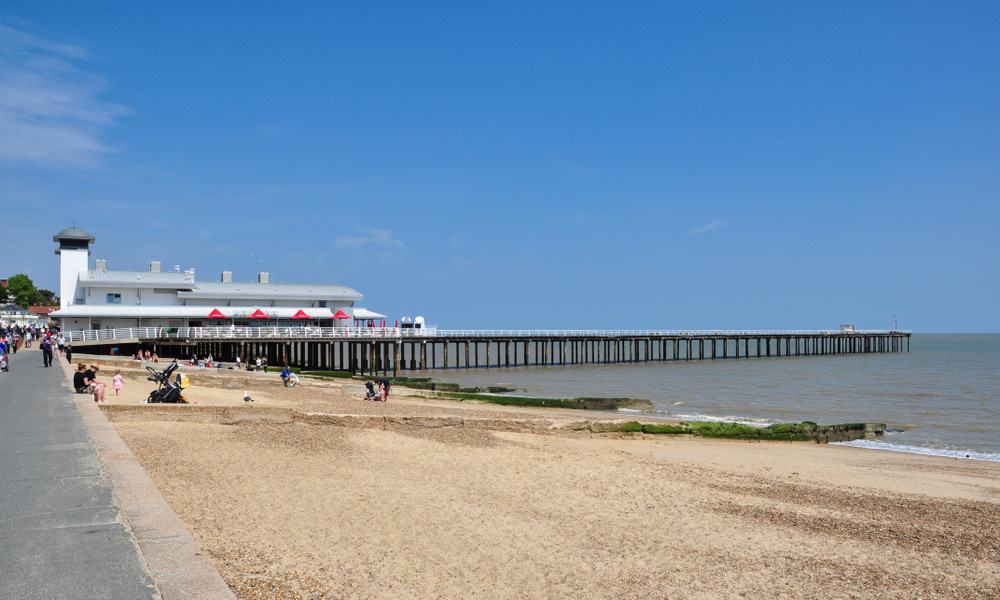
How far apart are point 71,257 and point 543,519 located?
50.5m

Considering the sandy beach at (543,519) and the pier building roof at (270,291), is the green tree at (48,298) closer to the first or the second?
the pier building roof at (270,291)

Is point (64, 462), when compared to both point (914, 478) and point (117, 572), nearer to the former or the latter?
point (117, 572)

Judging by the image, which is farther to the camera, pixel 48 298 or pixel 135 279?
pixel 48 298

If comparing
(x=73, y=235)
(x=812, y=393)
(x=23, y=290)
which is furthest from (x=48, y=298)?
(x=812, y=393)

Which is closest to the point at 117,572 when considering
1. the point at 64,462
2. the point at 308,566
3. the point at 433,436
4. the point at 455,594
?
the point at 308,566

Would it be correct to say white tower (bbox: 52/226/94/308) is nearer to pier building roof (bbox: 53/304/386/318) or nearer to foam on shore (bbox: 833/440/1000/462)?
pier building roof (bbox: 53/304/386/318)

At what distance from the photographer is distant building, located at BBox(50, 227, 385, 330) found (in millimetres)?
47344

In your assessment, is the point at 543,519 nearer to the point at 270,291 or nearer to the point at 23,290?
the point at 270,291

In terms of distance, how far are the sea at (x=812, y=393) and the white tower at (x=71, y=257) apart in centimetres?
Result: 2381

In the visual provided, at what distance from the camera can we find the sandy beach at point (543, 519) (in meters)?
6.72

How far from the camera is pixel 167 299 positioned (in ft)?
164

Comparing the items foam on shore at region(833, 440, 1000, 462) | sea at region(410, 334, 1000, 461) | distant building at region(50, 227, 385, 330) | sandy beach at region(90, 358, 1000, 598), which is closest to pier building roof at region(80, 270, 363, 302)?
distant building at region(50, 227, 385, 330)

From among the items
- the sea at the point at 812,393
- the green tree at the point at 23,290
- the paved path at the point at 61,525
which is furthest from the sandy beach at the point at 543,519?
the green tree at the point at 23,290

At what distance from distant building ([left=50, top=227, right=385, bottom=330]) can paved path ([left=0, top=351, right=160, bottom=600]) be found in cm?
3945
